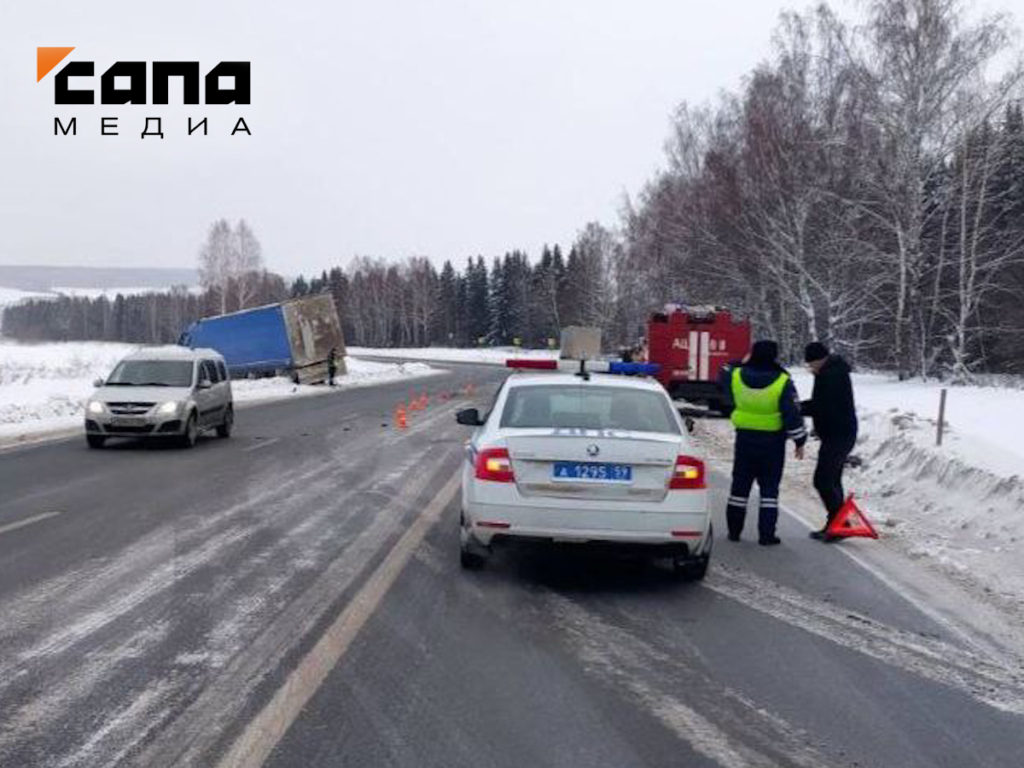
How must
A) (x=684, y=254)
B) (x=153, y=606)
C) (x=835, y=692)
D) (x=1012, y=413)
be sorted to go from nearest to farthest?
(x=835, y=692), (x=153, y=606), (x=1012, y=413), (x=684, y=254)

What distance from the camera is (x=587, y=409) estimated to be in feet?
25.3

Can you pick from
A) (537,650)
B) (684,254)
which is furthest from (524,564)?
(684,254)

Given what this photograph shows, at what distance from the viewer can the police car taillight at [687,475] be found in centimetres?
697

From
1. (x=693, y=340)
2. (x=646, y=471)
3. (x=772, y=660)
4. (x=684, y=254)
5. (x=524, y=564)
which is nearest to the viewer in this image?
(x=772, y=660)

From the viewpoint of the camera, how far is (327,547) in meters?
8.27

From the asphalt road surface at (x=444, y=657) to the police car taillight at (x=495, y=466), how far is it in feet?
2.50

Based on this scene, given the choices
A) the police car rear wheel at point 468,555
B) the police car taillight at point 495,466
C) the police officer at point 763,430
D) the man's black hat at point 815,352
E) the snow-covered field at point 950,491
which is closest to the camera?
the police car taillight at point 495,466

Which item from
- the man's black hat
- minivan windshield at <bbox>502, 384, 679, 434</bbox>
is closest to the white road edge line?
minivan windshield at <bbox>502, 384, 679, 434</bbox>

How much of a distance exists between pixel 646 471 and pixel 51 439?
14.9 meters

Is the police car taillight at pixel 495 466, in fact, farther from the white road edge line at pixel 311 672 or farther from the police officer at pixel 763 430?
the police officer at pixel 763 430

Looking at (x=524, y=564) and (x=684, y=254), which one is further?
(x=684, y=254)

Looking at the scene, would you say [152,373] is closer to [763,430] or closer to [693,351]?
[763,430]

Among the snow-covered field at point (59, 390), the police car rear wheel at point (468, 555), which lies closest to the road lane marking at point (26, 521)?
the police car rear wheel at point (468, 555)

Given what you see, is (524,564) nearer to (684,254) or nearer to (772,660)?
(772,660)
